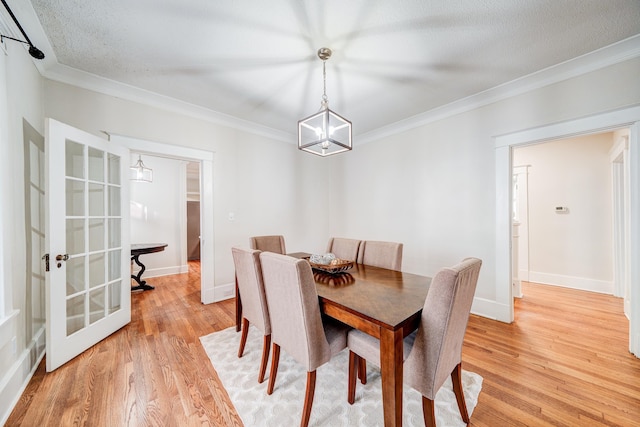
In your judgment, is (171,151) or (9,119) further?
(171,151)

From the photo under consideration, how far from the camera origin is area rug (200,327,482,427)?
1.34 metres

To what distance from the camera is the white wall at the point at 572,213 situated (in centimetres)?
339

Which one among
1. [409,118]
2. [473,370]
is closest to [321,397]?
[473,370]

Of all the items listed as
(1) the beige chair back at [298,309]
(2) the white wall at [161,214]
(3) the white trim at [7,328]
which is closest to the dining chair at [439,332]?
(1) the beige chair back at [298,309]

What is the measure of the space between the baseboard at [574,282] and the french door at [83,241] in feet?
19.3

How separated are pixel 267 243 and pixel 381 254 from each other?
1.33 metres

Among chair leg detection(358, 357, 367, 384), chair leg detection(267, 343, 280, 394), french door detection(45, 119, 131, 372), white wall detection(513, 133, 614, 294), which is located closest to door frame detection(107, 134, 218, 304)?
french door detection(45, 119, 131, 372)

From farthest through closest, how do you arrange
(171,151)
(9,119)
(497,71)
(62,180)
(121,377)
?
(171,151)
(497,71)
(62,180)
(121,377)
(9,119)

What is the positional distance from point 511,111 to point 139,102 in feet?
13.3

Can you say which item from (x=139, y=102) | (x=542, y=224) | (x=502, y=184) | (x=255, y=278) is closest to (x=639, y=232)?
(x=502, y=184)

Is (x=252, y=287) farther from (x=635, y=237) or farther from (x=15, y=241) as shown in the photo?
(x=635, y=237)

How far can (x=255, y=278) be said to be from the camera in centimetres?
161

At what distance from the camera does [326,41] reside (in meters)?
1.82

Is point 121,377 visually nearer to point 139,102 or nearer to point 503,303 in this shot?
point 139,102
